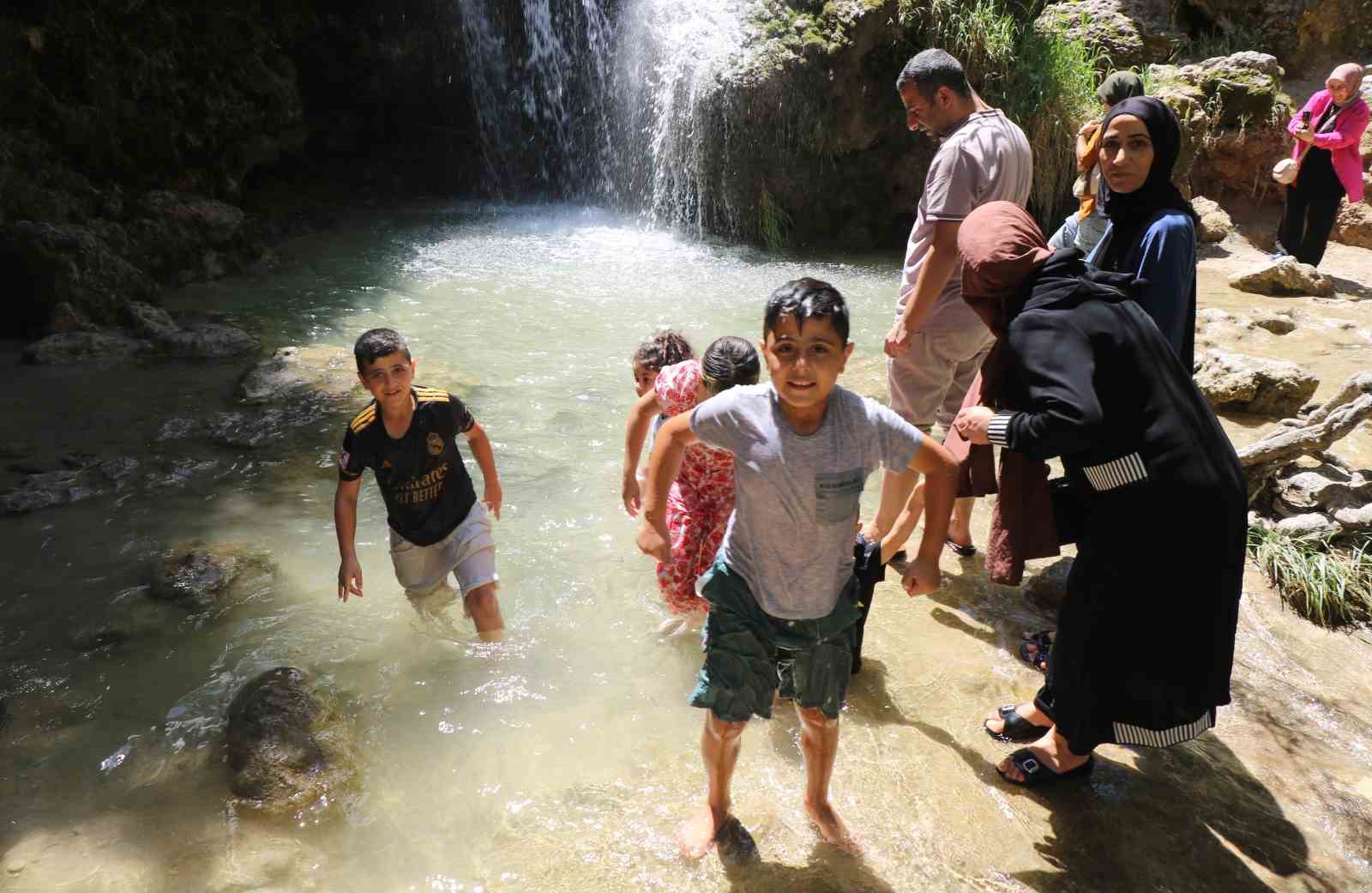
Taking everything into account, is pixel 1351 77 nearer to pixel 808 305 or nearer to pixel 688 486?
pixel 688 486

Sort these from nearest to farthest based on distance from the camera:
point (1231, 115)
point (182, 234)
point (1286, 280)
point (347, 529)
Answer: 1. point (347, 529)
2. point (1286, 280)
3. point (182, 234)
4. point (1231, 115)

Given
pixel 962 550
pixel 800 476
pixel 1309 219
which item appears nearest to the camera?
pixel 800 476

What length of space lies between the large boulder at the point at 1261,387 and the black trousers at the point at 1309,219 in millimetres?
3411

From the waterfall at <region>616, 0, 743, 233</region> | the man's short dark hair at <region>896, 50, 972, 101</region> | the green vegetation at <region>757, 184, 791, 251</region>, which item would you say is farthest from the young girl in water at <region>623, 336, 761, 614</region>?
the waterfall at <region>616, 0, 743, 233</region>

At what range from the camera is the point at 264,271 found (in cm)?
867

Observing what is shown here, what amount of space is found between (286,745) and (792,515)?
1.77 metres

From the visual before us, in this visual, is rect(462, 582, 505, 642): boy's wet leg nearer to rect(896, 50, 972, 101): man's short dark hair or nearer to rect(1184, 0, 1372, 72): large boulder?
rect(896, 50, 972, 101): man's short dark hair

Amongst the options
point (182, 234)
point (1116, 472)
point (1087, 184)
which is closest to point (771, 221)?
point (1087, 184)

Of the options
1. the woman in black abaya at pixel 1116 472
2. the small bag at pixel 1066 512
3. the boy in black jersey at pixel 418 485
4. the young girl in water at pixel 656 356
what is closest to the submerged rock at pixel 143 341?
the boy in black jersey at pixel 418 485

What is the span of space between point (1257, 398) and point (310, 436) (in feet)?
18.6

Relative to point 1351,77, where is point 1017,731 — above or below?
below

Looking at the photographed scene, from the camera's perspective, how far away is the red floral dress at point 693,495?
285cm

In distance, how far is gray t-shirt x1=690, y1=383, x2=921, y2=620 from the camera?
210 centimetres

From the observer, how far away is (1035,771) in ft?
8.55
